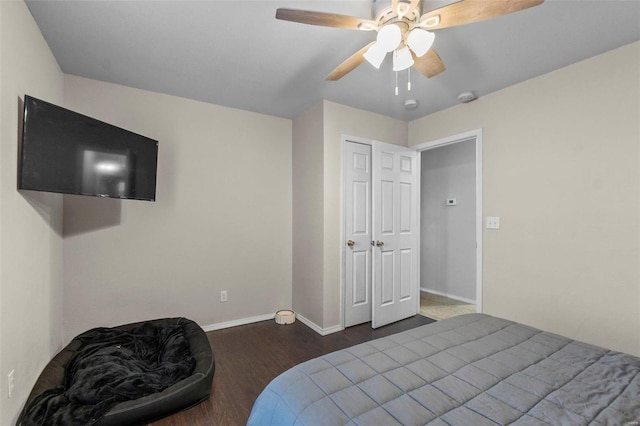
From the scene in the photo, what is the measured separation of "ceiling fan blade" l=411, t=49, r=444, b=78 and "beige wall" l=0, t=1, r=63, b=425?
2292 millimetres

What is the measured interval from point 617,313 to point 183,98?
425 centimetres

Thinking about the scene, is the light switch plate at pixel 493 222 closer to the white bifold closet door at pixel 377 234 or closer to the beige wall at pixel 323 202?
the white bifold closet door at pixel 377 234

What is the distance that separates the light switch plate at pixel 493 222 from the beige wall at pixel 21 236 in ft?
11.9

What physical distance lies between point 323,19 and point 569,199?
2385 mm

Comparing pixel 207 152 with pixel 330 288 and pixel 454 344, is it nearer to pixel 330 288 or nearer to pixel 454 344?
pixel 330 288

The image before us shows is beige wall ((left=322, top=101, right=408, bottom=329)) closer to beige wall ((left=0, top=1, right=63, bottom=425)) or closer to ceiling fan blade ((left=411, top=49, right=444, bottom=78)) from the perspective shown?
ceiling fan blade ((left=411, top=49, right=444, bottom=78))

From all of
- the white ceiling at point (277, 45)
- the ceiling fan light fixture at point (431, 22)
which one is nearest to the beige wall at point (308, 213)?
the white ceiling at point (277, 45)

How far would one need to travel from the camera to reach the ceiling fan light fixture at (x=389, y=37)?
1427 mm

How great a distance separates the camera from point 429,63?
183 cm

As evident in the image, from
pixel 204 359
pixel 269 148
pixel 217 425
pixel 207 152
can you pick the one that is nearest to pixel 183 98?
pixel 207 152

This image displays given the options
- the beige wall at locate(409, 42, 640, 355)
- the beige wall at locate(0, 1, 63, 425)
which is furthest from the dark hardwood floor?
the beige wall at locate(409, 42, 640, 355)

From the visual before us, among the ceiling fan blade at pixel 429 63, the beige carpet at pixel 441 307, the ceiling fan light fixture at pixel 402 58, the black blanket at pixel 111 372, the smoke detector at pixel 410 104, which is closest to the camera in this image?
the black blanket at pixel 111 372

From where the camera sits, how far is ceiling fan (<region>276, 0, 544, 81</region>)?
53.1 inches

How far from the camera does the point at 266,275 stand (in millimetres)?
3512
